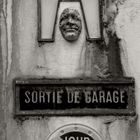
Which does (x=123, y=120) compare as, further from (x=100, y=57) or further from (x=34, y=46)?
(x=34, y=46)

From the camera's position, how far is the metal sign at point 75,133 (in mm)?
6402

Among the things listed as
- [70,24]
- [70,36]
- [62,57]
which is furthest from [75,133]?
[70,24]

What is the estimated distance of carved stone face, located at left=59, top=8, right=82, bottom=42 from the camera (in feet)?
21.6

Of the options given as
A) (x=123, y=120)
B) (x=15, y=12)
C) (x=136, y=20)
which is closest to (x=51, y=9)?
(x=15, y=12)

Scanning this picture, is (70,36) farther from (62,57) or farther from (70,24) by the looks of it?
(62,57)

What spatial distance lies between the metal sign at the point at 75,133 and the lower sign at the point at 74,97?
0.14m

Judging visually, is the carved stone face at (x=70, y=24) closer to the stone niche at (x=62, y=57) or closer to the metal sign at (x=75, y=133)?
the stone niche at (x=62, y=57)

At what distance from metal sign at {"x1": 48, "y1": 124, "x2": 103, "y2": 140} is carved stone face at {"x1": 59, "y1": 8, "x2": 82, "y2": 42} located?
2.90ft

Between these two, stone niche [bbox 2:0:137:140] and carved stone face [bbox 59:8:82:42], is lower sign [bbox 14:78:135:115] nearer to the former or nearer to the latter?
stone niche [bbox 2:0:137:140]

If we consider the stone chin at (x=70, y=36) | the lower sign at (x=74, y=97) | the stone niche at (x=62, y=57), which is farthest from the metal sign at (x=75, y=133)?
the stone chin at (x=70, y=36)

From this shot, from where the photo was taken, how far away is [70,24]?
656 centimetres

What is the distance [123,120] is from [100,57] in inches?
26.4

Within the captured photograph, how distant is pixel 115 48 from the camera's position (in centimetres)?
661

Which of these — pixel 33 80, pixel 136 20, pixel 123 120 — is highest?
pixel 136 20
